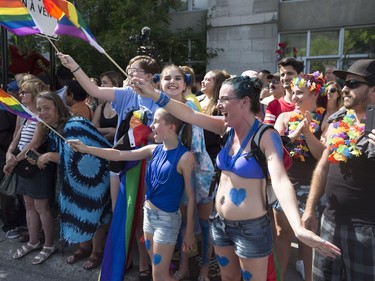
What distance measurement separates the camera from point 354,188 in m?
2.14

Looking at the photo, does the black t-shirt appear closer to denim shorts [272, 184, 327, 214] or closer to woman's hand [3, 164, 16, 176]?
denim shorts [272, 184, 327, 214]

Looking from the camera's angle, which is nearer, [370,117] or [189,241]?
[370,117]

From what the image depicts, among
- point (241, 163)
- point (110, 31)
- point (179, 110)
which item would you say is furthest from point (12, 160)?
point (110, 31)

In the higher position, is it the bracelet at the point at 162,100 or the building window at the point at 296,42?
the building window at the point at 296,42

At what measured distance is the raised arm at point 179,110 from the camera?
230 centimetres

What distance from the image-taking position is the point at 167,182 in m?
2.76

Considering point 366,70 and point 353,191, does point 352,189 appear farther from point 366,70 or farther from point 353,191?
point 366,70

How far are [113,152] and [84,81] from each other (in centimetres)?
61

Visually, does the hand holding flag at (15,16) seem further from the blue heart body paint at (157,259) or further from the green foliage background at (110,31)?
the green foliage background at (110,31)

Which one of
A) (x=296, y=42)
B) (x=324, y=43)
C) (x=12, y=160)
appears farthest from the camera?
(x=296, y=42)

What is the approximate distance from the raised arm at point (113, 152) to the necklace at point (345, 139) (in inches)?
56.1

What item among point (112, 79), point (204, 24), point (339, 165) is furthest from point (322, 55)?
point (339, 165)

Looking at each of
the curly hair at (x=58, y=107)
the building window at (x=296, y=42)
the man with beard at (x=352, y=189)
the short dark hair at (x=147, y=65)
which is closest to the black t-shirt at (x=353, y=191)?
the man with beard at (x=352, y=189)

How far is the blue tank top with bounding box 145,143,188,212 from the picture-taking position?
277 centimetres
